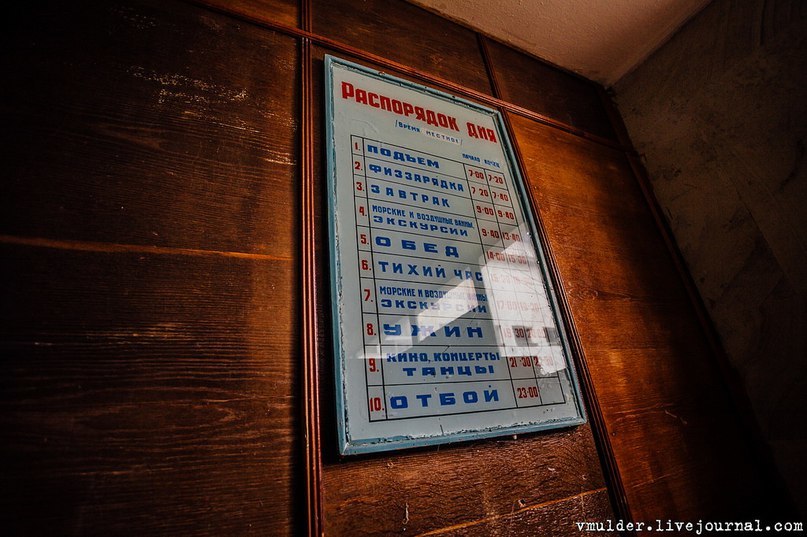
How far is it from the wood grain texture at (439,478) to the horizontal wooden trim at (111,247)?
0.89ft

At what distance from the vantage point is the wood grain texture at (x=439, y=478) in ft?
2.75

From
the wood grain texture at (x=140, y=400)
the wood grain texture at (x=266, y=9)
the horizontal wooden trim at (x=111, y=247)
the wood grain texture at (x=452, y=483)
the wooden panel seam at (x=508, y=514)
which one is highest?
the wood grain texture at (x=266, y=9)

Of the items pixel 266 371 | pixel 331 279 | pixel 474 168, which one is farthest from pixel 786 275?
pixel 266 371

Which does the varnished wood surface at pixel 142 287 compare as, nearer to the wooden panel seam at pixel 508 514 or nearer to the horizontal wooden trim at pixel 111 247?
the horizontal wooden trim at pixel 111 247

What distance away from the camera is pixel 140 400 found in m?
0.75

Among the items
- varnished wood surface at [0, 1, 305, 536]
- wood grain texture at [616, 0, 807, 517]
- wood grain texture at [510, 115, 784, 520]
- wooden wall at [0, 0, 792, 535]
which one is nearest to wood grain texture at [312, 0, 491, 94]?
wooden wall at [0, 0, 792, 535]

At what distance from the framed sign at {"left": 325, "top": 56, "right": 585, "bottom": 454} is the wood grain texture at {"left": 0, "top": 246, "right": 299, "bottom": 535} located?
0.66ft

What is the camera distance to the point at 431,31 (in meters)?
1.78

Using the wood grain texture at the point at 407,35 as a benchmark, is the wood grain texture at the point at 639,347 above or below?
below

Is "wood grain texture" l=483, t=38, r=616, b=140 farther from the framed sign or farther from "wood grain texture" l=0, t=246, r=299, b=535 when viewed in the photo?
"wood grain texture" l=0, t=246, r=299, b=535

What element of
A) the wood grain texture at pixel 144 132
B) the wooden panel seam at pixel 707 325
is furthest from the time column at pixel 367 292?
the wooden panel seam at pixel 707 325

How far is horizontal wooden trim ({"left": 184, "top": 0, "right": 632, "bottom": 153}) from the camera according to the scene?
1270 millimetres

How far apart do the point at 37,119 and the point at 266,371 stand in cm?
85

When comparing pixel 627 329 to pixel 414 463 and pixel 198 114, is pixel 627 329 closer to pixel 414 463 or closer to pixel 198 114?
pixel 414 463
